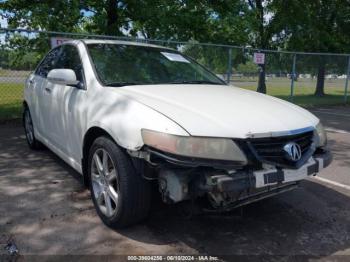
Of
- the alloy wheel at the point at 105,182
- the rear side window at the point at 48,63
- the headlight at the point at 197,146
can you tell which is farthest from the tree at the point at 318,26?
the headlight at the point at 197,146

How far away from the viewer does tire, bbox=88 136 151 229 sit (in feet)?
10.9

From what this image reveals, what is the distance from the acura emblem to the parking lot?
0.71 m

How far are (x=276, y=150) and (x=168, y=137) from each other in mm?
889

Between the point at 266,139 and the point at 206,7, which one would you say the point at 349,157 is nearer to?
the point at 266,139

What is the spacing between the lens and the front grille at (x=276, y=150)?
3242 millimetres

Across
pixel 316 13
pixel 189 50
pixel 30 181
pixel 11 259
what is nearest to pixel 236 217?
pixel 11 259

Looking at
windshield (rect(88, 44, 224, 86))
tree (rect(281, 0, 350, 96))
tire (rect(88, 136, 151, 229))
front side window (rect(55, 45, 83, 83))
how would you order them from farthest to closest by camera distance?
tree (rect(281, 0, 350, 96))
front side window (rect(55, 45, 83, 83))
windshield (rect(88, 44, 224, 86))
tire (rect(88, 136, 151, 229))

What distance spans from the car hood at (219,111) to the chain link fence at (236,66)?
580 centimetres

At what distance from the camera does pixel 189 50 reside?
11945 mm

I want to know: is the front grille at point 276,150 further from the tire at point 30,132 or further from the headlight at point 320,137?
the tire at point 30,132

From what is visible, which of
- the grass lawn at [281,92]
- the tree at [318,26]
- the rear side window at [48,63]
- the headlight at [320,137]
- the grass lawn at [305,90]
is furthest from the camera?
the tree at [318,26]

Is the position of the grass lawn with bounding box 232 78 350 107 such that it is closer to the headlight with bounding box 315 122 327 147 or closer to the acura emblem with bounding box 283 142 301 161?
the headlight with bounding box 315 122 327 147

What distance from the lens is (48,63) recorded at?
224 inches

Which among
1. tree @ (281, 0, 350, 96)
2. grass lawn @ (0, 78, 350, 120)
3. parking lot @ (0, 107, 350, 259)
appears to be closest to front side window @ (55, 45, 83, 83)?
parking lot @ (0, 107, 350, 259)
